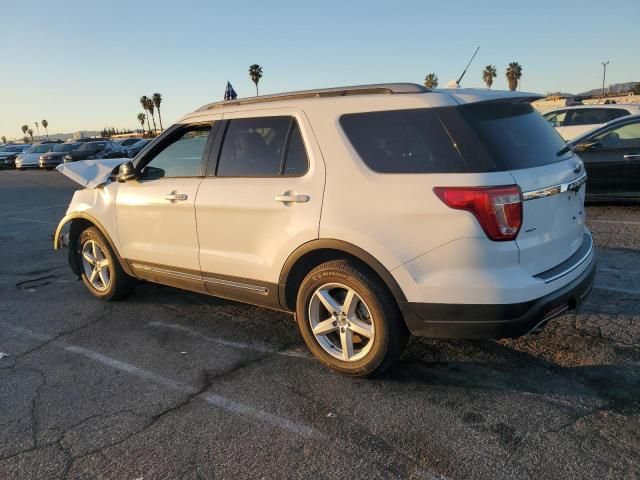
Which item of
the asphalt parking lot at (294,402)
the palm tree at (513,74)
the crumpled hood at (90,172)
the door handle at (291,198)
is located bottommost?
the asphalt parking lot at (294,402)

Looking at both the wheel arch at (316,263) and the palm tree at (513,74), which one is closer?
the wheel arch at (316,263)

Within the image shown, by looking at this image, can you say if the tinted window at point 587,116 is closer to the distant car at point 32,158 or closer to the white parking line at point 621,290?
the white parking line at point 621,290

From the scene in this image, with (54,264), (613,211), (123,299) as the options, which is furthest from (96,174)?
(613,211)

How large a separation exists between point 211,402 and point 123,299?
8.10 ft

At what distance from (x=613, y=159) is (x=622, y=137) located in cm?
51

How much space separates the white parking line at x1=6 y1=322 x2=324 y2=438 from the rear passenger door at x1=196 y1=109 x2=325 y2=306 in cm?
81

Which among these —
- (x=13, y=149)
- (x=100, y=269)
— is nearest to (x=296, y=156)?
(x=100, y=269)

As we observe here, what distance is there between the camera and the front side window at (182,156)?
4180 millimetres

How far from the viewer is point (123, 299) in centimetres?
525

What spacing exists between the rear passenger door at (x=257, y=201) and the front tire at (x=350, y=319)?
29 cm

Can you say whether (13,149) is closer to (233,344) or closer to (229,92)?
(229,92)

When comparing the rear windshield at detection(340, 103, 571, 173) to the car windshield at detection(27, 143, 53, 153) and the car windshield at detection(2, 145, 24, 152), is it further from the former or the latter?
the car windshield at detection(2, 145, 24, 152)

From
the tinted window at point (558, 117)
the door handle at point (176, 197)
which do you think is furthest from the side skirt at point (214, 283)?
the tinted window at point (558, 117)

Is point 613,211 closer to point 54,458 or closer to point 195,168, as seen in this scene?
point 195,168
